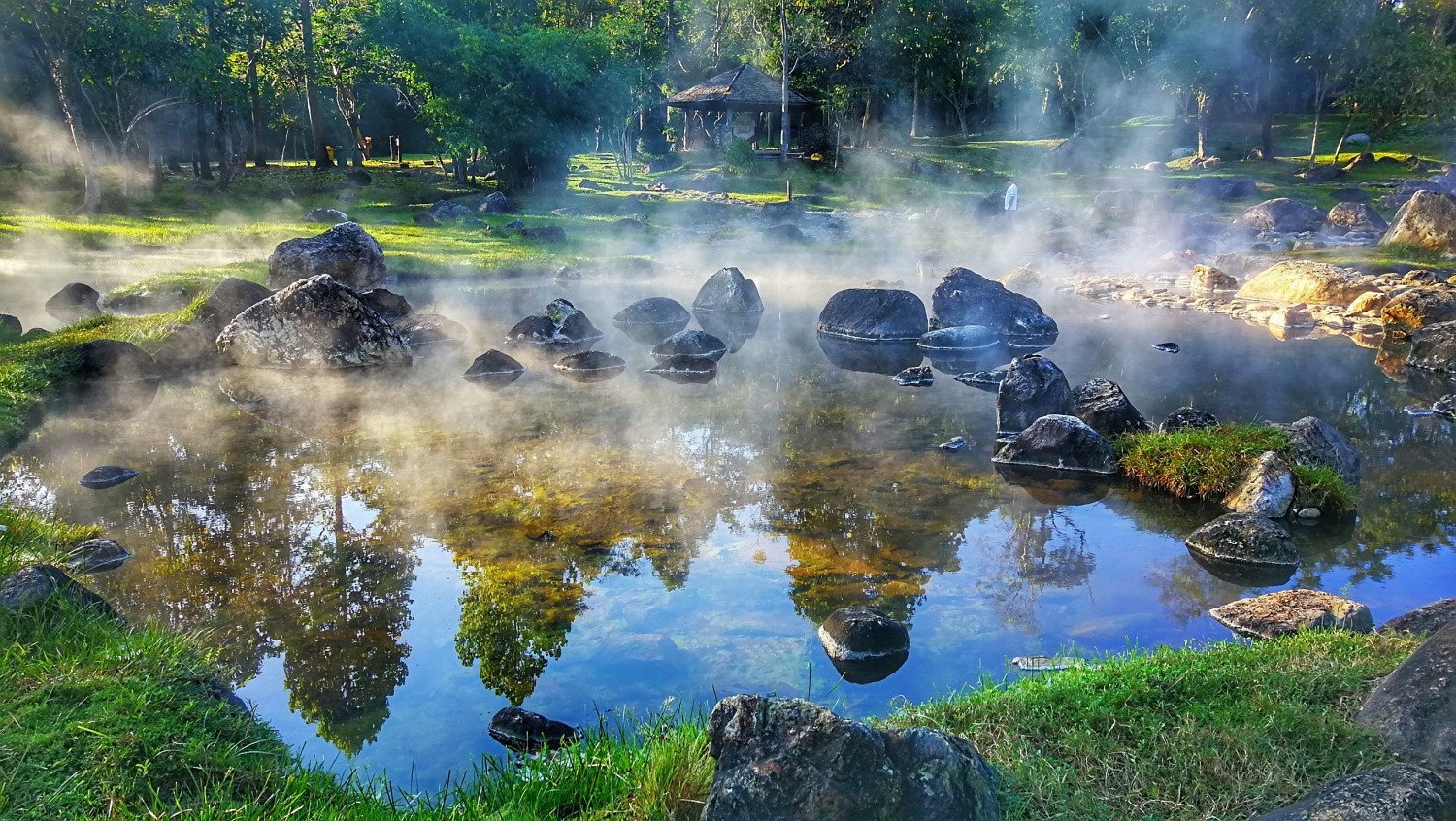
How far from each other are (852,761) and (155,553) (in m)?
6.77

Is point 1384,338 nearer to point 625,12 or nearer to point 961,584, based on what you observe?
point 961,584

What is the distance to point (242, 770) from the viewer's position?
447 cm

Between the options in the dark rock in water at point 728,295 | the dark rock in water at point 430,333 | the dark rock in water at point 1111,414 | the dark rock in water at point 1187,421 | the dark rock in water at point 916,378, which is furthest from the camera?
the dark rock in water at point 728,295

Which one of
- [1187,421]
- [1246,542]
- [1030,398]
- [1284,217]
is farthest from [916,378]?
[1284,217]

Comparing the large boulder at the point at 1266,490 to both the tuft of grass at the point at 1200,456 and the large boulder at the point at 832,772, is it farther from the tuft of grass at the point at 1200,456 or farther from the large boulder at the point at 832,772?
the large boulder at the point at 832,772

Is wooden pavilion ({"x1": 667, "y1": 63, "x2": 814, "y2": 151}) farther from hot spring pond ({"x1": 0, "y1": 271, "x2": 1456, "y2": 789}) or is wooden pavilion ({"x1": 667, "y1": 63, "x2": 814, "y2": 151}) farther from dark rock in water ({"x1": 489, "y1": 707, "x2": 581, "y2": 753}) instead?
dark rock in water ({"x1": 489, "y1": 707, "x2": 581, "y2": 753})

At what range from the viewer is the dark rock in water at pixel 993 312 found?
60.5ft

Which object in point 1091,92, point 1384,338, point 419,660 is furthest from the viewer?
point 1091,92

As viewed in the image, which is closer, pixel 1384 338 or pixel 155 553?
pixel 155 553

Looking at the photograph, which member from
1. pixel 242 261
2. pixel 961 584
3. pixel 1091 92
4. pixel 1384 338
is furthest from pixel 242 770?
pixel 1091 92

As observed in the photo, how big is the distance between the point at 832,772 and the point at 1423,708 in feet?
9.88

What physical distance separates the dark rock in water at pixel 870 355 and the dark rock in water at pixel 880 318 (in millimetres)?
197

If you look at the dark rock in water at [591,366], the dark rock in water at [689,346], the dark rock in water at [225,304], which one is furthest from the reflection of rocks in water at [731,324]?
the dark rock in water at [225,304]

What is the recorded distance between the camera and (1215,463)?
991cm
